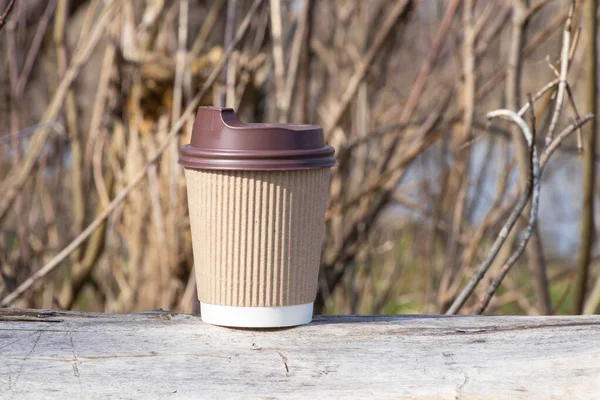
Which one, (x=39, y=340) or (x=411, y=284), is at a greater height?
(x=39, y=340)

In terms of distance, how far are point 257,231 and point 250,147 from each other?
120 millimetres

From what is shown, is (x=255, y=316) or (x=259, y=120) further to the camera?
Answer: (x=259, y=120)

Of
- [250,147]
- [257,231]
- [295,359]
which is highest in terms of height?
[250,147]

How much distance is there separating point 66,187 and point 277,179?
8.52 feet

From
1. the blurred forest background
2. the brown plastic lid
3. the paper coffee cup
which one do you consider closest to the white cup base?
the paper coffee cup

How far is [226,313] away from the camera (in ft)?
3.97

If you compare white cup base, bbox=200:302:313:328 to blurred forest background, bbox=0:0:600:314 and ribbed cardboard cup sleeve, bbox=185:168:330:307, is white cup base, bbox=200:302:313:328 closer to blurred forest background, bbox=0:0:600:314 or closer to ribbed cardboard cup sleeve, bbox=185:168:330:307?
ribbed cardboard cup sleeve, bbox=185:168:330:307

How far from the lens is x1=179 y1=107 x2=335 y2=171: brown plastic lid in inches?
44.9

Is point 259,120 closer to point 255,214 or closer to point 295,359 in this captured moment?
point 255,214

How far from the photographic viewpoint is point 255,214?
117 centimetres

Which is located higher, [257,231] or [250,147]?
[250,147]

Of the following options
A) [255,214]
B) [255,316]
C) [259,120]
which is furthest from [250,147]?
[259,120]

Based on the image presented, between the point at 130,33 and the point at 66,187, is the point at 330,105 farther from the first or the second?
the point at 66,187

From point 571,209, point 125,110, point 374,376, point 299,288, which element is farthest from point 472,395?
point 571,209
